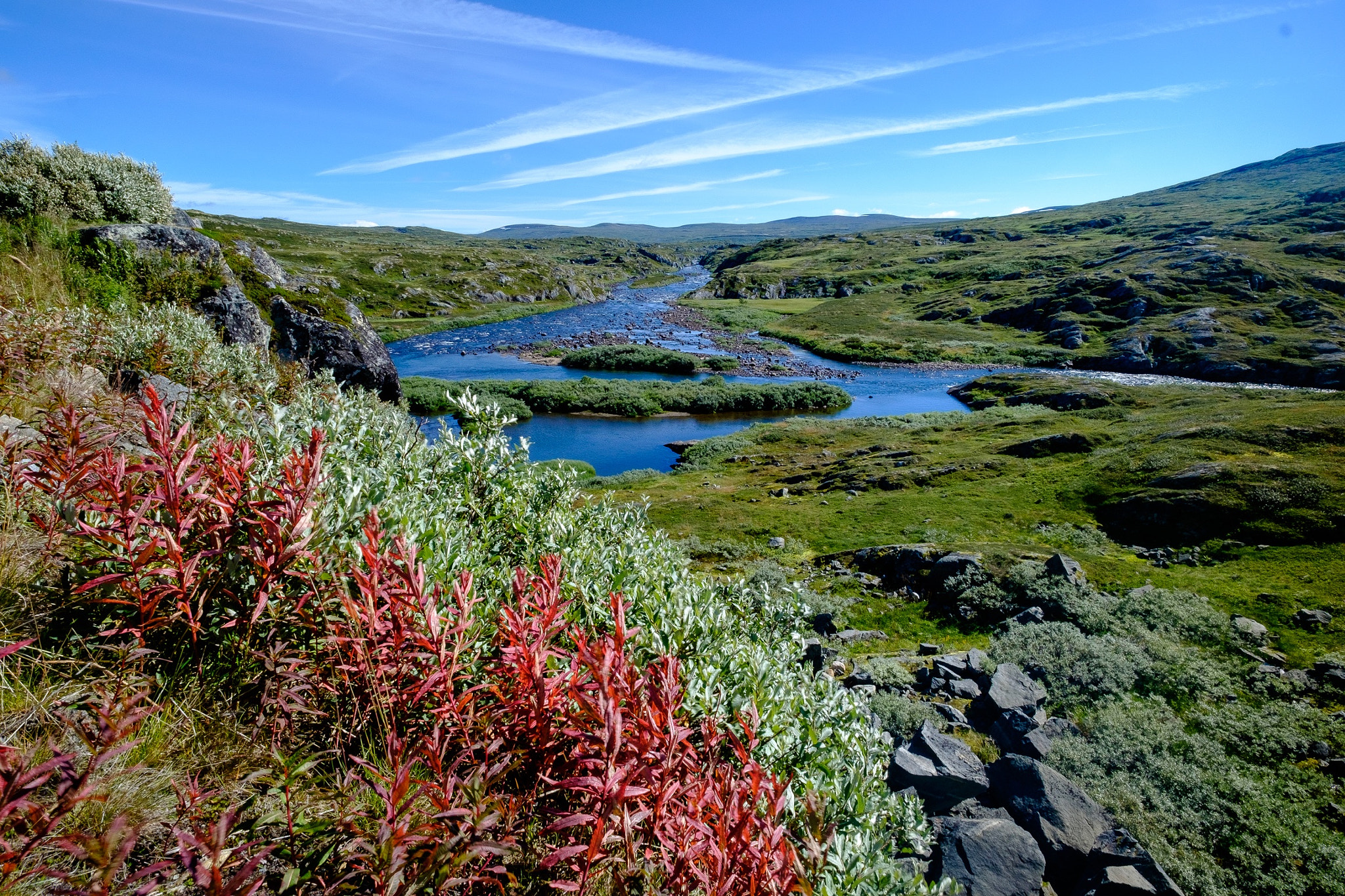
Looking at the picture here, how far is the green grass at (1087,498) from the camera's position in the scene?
18250mm

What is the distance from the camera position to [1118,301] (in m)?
99.8

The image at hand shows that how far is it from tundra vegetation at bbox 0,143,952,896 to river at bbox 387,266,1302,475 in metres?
16.6

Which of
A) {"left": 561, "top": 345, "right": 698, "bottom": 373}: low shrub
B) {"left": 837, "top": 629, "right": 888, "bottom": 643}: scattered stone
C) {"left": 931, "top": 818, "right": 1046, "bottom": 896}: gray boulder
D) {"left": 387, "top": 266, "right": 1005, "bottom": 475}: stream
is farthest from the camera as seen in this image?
{"left": 561, "top": 345, "right": 698, "bottom": 373}: low shrub

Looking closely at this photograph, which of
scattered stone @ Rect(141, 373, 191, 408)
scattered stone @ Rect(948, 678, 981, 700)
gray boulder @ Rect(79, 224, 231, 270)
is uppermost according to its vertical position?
gray boulder @ Rect(79, 224, 231, 270)

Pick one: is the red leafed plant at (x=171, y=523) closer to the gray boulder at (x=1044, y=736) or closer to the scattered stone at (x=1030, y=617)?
the gray boulder at (x=1044, y=736)

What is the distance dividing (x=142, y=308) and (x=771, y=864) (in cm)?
1884

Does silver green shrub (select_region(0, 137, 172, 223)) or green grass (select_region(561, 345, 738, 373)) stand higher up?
silver green shrub (select_region(0, 137, 172, 223))

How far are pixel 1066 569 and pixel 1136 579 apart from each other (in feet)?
10.1

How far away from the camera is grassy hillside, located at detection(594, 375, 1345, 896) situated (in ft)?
29.5

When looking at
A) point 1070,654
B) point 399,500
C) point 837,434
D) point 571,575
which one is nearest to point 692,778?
point 571,575

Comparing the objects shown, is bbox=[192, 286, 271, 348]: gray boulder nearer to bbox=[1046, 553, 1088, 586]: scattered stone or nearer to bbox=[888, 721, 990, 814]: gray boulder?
bbox=[888, 721, 990, 814]: gray boulder

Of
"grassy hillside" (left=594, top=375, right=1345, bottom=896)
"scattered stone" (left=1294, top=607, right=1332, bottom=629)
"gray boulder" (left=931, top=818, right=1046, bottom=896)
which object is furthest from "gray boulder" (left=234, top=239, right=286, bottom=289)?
"scattered stone" (left=1294, top=607, right=1332, bottom=629)

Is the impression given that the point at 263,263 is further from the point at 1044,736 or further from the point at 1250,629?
the point at 1250,629

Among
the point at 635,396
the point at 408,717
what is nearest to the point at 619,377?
the point at 635,396
